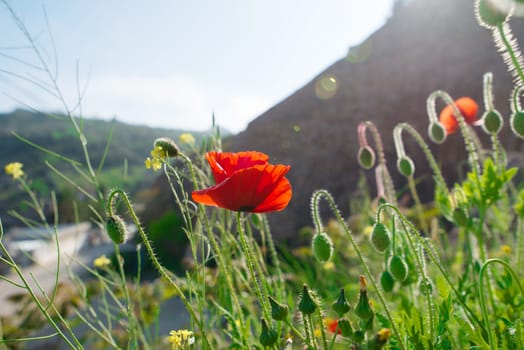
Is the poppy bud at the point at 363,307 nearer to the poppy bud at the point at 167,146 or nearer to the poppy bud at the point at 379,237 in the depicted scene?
the poppy bud at the point at 379,237

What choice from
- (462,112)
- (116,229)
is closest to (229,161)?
(116,229)

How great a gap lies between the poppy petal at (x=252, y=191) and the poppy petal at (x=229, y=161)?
7 centimetres

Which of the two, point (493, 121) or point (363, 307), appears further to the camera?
point (493, 121)

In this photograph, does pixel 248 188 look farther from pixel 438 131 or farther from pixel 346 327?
pixel 438 131

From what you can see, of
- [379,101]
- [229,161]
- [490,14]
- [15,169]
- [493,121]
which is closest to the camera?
[490,14]

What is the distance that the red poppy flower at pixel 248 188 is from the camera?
83cm

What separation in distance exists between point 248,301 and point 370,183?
3810 millimetres

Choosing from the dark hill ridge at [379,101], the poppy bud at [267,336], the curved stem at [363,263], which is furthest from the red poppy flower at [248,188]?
the dark hill ridge at [379,101]

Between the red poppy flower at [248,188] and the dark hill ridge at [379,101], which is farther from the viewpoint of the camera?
the dark hill ridge at [379,101]

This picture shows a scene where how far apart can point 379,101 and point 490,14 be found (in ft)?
15.6

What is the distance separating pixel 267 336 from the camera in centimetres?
88

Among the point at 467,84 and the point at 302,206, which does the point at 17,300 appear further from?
the point at 467,84

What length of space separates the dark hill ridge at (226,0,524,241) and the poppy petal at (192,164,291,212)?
404cm

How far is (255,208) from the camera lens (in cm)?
91
